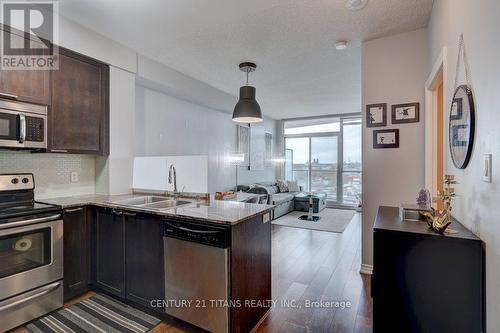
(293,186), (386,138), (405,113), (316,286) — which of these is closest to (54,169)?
(316,286)

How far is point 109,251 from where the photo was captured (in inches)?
97.5

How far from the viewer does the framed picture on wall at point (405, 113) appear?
110 inches

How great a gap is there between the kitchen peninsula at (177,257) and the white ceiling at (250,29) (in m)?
1.85

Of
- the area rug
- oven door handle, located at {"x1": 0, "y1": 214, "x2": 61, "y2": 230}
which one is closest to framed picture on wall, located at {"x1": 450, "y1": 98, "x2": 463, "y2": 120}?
oven door handle, located at {"x1": 0, "y1": 214, "x2": 61, "y2": 230}

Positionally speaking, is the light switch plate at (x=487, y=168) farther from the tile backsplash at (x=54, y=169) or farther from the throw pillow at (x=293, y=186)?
the throw pillow at (x=293, y=186)

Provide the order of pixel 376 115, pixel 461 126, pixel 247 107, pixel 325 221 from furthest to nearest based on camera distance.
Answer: pixel 325 221 < pixel 247 107 < pixel 376 115 < pixel 461 126

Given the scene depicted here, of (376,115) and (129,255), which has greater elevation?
(376,115)

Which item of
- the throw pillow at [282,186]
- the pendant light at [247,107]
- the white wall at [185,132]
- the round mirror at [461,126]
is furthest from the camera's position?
the throw pillow at [282,186]

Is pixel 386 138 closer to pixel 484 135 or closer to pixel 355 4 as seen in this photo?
pixel 355 4

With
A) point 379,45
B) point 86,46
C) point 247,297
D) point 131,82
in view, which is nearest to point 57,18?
point 86,46

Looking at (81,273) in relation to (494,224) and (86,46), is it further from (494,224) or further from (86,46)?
(494,224)

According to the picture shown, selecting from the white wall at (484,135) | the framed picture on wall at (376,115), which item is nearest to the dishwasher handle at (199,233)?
the white wall at (484,135)

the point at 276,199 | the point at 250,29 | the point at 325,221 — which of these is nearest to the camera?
the point at 250,29

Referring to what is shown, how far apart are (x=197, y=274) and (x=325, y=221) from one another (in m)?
4.39
